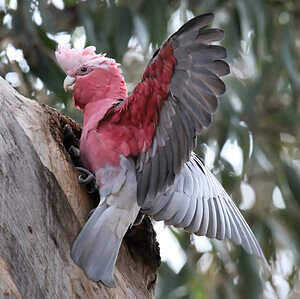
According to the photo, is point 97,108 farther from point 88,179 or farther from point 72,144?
point 88,179

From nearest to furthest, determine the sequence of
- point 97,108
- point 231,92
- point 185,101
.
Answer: point 185,101 < point 97,108 < point 231,92

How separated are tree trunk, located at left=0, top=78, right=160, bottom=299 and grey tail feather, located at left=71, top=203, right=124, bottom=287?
0.16 feet

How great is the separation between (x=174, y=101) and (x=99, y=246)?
1.19ft

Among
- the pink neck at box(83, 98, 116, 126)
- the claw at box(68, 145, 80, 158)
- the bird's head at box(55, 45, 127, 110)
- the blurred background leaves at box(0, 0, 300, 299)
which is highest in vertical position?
the bird's head at box(55, 45, 127, 110)

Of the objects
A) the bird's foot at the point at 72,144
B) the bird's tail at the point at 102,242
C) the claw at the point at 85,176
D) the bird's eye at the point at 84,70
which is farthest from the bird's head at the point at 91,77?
the bird's tail at the point at 102,242

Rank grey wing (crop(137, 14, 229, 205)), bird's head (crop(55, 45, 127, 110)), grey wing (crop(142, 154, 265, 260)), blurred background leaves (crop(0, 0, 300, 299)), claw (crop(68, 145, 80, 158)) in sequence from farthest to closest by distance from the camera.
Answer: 1. blurred background leaves (crop(0, 0, 300, 299))
2. bird's head (crop(55, 45, 127, 110))
3. claw (crop(68, 145, 80, 158))
4. grey wing (crop(142, 154, 265, 260))
5. grey wing (crop(137, 14, 229, 205))

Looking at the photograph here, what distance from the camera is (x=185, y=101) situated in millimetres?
1650

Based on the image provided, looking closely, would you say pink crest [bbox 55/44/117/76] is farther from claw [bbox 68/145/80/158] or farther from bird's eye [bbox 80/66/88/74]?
claw [bbox 68/145/80/158]

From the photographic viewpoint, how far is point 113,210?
1778mm

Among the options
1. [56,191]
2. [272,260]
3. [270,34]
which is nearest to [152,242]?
[56,191]

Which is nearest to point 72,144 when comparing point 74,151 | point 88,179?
point 74,151

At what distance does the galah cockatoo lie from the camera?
1.61 meters

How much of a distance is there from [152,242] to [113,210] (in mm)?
188

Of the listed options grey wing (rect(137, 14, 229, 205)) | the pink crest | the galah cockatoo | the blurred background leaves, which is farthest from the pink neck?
the blurred background leaves
